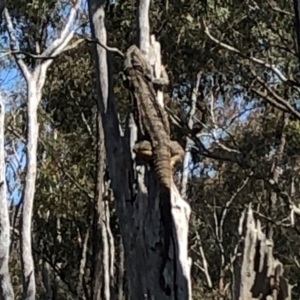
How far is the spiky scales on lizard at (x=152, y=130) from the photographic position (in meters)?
7.70

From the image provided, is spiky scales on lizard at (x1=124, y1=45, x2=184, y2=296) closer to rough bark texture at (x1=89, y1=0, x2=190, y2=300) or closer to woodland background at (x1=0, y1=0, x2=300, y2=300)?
rough bark texture at (x1=89, y1=0, x2=190, y2=300)

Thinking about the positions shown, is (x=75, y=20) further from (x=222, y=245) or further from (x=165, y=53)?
(x=222, y=245)

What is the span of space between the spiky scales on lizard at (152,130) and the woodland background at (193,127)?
3.75m

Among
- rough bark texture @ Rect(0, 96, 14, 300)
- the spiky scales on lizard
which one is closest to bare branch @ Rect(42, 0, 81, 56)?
rough bark texture @ Rect(0, 96, 14, 300)

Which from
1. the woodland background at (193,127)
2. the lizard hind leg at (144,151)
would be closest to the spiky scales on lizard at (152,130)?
the lizard hind leg at (144,151)

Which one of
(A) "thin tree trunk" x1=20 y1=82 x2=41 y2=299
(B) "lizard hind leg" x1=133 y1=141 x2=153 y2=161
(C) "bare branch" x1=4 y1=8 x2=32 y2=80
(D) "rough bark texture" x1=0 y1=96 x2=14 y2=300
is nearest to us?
(B) "lizard hind leg" x1=133 y1=141 x2=153 y2=161

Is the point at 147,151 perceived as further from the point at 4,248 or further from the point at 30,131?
the point at 30,131

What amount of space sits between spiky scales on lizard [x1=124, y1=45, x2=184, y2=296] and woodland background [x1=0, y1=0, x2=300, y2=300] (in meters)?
3.75

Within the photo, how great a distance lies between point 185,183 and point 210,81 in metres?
3.22

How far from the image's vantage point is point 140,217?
7973mm

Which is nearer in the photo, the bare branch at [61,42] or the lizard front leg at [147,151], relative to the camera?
the lizard front leg at [147,151]

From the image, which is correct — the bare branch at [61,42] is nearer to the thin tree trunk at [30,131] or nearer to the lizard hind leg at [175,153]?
the thin tree trunk at [30,131]

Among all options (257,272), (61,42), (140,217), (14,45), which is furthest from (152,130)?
(14,45)

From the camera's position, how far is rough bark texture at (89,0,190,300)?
7605mm
